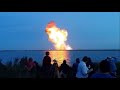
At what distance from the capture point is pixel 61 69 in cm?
1066

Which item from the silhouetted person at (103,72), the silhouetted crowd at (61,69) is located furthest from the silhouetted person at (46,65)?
the silhouetted person at (103,72)

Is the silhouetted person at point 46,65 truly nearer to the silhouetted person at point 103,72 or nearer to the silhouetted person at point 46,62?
the silhouetted person at point 46,62

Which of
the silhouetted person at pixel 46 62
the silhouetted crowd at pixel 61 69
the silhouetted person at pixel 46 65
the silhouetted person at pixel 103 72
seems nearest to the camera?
the silhouetted person at pixel 103 72

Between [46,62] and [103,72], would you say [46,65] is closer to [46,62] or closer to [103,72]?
[46,62]

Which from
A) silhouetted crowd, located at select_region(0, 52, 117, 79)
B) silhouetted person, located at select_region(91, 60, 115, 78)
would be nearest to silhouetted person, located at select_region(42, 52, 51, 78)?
silhouetted crowd, located at select_region(0, 52, 117, 79)

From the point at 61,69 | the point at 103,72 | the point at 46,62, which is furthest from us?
the point at 61,69

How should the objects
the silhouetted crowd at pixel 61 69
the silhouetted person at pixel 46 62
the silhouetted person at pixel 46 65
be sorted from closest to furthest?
1. the silhouetted crowd at pixel 61 69
2. the silhouetted person at pixel 46 65
3. the silhouetted person at pixel 46 62

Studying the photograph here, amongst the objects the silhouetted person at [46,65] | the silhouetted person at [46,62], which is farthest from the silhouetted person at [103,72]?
the silhouetted person at [46,62]

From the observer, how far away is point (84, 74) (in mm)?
8055

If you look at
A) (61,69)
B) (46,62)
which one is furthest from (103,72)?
(61,69)

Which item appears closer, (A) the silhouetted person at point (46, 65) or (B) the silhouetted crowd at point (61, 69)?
(B) the silhouetted crowd at point (61, 69)

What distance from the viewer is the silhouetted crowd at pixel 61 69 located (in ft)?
18.5

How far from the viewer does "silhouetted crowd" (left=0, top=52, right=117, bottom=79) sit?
5634mm
